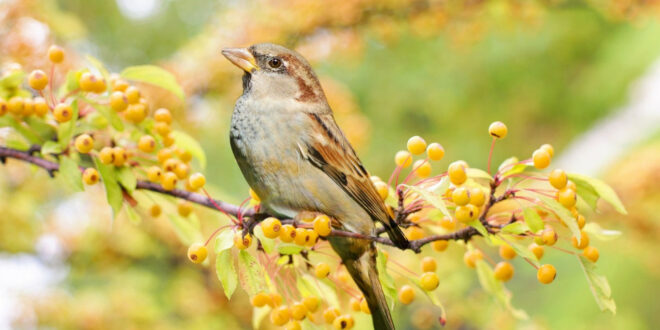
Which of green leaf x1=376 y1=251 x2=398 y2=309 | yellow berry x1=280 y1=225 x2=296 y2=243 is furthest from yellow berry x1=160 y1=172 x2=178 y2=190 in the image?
green leaf x1=376 y1=251 x2=398 y2=309

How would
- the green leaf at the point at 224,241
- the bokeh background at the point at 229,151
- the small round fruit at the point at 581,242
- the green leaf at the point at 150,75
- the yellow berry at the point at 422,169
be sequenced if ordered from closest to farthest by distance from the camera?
the green leaf at the point at 224,241 → the small round fruit at the point at 581,242 → the yellow berry at the point at 422,169 → the green leaf at the point at 150,75 → the bokeh background at the point at 229,151

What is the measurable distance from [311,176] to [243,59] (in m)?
0.34

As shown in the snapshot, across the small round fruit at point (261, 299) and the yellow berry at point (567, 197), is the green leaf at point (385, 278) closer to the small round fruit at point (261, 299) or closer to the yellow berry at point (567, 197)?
the small round fruit at point (261, 299)

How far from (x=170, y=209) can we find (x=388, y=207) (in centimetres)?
51

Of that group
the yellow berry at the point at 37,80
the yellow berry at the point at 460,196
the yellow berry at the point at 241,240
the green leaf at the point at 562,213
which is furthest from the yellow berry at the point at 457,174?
the yellow berry at the point at 37,80

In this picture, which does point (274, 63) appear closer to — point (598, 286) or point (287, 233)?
point (287, 233)

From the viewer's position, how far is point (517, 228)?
1.19m

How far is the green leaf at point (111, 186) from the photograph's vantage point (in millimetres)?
1334

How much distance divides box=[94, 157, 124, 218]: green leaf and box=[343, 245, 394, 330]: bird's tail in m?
0.49

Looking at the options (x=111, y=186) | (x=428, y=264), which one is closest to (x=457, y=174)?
(x=428, y=264)

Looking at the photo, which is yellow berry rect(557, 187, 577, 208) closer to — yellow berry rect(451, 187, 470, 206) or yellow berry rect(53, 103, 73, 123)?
yellow berry rect(451, 187, 470, 206)

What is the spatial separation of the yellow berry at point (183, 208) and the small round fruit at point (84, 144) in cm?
24

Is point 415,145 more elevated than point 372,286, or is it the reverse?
point 415,145

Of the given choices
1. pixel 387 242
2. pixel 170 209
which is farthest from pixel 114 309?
pixel 387 242
